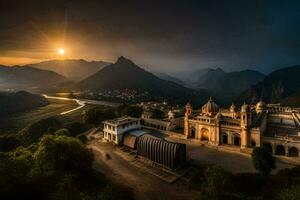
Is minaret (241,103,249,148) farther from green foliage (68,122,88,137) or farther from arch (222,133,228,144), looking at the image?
green foliage (68,122,88,137)

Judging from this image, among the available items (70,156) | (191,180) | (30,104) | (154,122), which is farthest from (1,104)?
(191,180)

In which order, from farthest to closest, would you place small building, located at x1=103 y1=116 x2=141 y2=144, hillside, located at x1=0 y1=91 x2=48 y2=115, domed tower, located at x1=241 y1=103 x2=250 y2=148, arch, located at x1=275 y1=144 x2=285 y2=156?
hillside, located at x1=0 y1=91 x2=48 y2=115, small building, located at x1=103 y1=116 x2=141 y2=144, domed tower, located at x1=241 y1=103 x2=250 y2=148, arch, located at x1=275 y1=144 x2=285 y2=156

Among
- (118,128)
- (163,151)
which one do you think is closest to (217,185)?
(163,151)

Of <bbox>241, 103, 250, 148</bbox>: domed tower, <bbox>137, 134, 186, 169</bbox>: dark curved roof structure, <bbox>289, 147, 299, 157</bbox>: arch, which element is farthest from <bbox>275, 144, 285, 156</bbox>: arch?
<bbox>137, 134, 186, 169</bbox>: dark curved roof structure

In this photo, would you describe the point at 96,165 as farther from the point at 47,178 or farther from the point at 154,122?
the point at 154,122

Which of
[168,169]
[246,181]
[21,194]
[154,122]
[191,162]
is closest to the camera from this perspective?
→ [21,194]
